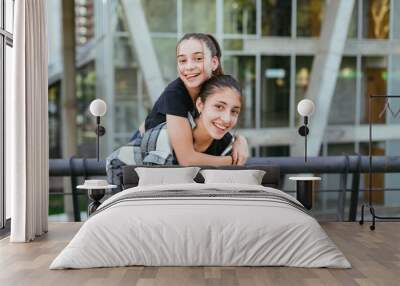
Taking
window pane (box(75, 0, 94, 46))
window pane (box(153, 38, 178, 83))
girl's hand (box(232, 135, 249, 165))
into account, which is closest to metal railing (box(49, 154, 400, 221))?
girl's hand (box(232, 135, 249, 165))

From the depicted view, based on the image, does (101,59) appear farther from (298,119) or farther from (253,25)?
(298,119)

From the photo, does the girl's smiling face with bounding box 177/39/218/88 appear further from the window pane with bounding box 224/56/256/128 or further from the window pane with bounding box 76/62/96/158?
the window pane with bounding box 76/62/96/158

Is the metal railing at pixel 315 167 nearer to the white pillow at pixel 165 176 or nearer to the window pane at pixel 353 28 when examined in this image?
the white pillow at pixel 165 176

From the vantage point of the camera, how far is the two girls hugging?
695 centimetres

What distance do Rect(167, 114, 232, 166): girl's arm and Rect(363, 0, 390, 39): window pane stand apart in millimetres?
4497

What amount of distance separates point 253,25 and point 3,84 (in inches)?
187

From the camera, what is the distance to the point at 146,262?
4262 mm

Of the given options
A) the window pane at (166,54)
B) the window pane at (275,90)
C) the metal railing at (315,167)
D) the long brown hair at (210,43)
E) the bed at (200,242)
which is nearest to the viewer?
the bed at (200,242)

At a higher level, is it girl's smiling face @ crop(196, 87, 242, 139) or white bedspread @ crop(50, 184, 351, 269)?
girl's smiling face @ crop(196, 87, 242, 139)

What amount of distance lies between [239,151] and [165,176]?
1.38 metres

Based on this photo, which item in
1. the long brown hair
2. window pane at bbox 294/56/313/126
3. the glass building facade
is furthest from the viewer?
window pane at bbox 294/56/313/126

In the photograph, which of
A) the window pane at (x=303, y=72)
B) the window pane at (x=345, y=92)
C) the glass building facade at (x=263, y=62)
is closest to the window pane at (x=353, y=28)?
the glass building facade at (x=263, y=62)

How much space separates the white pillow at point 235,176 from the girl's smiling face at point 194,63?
4.36 ft

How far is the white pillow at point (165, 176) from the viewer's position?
20.1 feet
